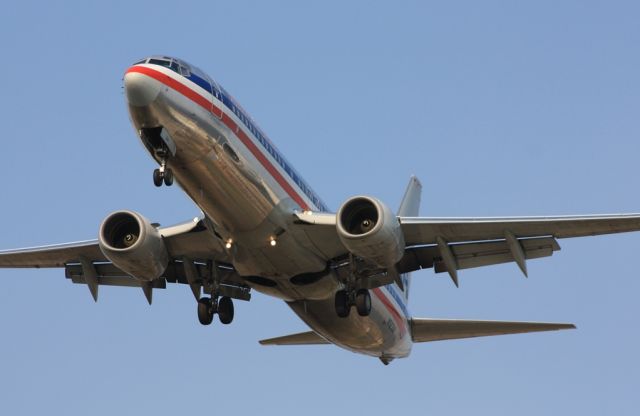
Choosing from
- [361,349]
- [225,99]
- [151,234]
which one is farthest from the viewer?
[361,349]

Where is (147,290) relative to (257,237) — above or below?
below

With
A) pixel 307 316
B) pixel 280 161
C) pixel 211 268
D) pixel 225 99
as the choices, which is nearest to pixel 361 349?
pixel 307 316

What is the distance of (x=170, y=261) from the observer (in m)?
32.0

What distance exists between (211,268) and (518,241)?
8339 mm

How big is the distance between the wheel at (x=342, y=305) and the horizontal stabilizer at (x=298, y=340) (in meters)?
6.05

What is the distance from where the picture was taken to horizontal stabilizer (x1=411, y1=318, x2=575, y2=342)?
111 feet

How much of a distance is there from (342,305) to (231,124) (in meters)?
6.31

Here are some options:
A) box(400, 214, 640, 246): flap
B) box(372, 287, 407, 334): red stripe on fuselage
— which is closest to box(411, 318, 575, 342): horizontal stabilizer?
box(372, 287, 407, 334): red stripe on fuselage

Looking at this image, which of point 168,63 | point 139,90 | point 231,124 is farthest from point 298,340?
point 139,90

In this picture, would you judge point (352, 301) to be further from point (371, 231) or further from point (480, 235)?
point (480, 235)

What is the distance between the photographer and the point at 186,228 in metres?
30.1

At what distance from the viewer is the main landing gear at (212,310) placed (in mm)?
31891

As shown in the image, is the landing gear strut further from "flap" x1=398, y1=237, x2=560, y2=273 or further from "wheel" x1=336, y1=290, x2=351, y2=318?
"flap" x1=398, y1=237, x2=560, y2=273

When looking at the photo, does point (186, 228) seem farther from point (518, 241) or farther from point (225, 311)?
point (518, 241)
